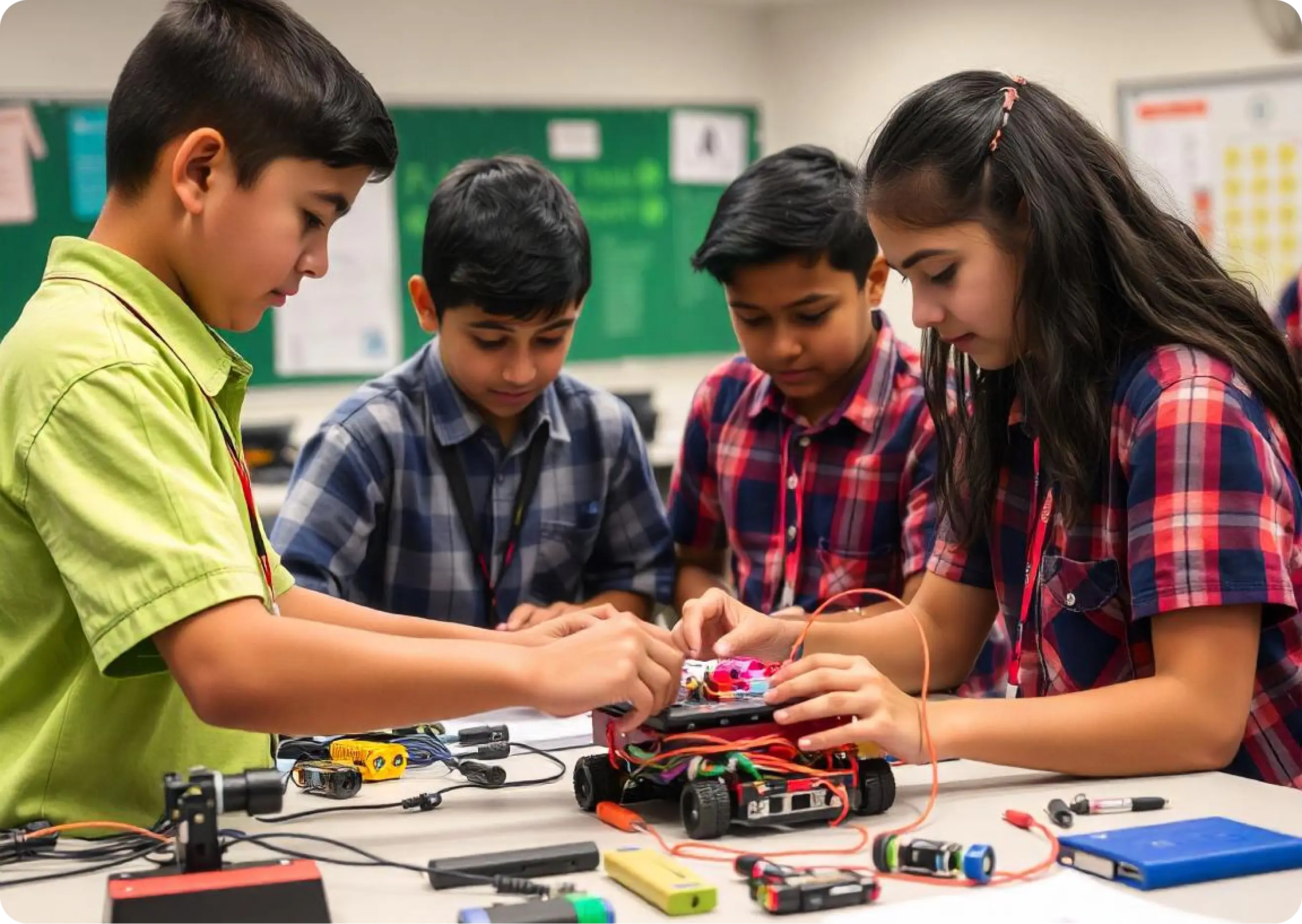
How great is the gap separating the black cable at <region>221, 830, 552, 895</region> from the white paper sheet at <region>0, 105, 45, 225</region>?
13.5ft

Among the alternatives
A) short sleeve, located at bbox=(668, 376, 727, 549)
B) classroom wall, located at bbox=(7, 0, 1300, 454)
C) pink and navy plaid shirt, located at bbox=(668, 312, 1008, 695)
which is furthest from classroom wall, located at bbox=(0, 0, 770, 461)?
pink and navy plaid shirt, located at bbox=(668, 312, 1008, 695)

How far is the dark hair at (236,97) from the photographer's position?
1.46 meters

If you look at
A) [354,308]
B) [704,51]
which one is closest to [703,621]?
[354,308]

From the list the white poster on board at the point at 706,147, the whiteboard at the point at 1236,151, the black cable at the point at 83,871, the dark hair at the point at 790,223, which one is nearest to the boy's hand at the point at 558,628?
the black cable at the point at 83,871

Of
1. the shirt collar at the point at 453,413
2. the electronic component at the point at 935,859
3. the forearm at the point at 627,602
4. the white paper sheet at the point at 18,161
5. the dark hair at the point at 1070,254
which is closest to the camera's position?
the electronic component at the point at 935,859

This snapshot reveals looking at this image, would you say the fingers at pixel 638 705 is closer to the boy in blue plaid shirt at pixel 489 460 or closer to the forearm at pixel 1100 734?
the forearm at pixel 1100 734

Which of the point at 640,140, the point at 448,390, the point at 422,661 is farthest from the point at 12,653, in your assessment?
the point at 640,140

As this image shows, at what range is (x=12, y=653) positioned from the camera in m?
1.39

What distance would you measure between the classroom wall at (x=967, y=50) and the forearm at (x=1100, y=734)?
3820mm

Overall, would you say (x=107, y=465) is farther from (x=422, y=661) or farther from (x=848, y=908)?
(x=848, y=908)

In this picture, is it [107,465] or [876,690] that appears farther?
[876,690]

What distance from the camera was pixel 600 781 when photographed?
4.68 ft

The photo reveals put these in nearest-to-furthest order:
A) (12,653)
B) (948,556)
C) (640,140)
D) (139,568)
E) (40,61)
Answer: (139,568), (12,653), (948,556), (40,61), (640,140)

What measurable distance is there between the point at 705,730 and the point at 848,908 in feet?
1.00
